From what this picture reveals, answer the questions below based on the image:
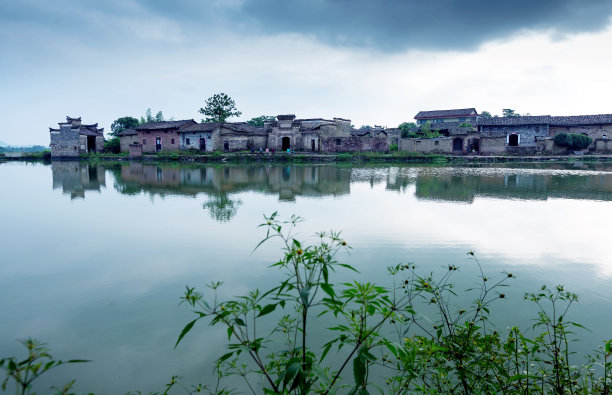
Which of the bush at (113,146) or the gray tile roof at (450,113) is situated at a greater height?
the gray tile roof at (450,113)

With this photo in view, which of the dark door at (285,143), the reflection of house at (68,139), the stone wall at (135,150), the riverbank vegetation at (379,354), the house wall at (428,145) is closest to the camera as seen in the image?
the riverbank vegetation at (379,354)

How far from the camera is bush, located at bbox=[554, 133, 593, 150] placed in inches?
1361

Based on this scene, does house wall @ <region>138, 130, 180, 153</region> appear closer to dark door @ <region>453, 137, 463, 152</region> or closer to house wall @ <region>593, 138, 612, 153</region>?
dark door @ <region>453, 137, 463, 152</region>

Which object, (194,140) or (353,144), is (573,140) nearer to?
(353,144)

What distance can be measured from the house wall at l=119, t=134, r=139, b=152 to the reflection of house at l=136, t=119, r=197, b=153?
146cm

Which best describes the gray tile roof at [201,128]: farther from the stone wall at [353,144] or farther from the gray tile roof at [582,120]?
the gray tile roof at [582,120]

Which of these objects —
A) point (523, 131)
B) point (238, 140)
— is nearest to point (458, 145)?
point (523, 131)

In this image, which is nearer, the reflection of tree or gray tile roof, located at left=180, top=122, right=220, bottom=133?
the reflection of tree

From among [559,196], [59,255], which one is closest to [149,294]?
[59,255]

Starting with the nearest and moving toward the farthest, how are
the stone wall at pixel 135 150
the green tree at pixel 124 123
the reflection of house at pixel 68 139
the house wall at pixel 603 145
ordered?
the house wall at pixel 603 145
the stone wall at pixel 135 150
the reflection of house at pixel 68 139
the green tree at pixel 124 123

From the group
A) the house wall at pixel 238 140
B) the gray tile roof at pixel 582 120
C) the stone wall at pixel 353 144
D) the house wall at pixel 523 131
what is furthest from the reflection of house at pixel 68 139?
the gray tile roof at pixel 582 120

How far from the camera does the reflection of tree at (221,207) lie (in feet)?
32.0

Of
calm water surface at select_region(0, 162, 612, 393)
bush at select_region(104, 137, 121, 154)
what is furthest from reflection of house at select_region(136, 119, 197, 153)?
calm water surface at select_region(0, 162, 612, 393)

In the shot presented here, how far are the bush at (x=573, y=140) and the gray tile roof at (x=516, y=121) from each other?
263 centimetres
